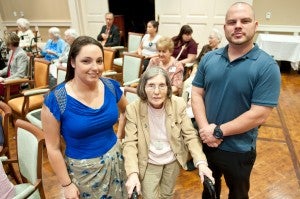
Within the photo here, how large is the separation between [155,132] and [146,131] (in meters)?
0.06

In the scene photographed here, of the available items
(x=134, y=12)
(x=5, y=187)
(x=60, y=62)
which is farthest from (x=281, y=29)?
(x=5, y=187)

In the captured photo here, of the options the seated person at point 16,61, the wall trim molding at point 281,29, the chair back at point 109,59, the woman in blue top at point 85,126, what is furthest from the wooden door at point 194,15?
the woman in blue top at point 85,126

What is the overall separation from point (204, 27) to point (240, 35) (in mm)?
4955

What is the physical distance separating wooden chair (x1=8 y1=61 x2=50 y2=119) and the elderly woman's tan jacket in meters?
1.91

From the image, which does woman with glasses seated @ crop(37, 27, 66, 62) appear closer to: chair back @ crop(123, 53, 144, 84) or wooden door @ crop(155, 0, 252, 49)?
chair back @ crop(123, 53, 144, 84)

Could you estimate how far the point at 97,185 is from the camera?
4.95 feet

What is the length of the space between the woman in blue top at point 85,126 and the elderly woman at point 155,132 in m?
0.12

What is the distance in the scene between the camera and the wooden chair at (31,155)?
163 cm

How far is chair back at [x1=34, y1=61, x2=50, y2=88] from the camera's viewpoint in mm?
3361

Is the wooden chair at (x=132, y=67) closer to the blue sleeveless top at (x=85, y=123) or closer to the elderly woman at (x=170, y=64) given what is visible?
the elderly woman at (x=170, y=64)

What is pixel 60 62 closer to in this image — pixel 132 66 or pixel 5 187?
pixel 132 66

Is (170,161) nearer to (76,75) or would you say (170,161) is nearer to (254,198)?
(76,75)

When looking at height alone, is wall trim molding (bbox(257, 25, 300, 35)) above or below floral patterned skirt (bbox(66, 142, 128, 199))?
above

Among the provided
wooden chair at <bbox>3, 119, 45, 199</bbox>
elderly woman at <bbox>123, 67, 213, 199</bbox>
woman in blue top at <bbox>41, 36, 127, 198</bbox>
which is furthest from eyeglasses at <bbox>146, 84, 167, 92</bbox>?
wooden chair at <bbox>3, 119, 45, 199</bbox>
